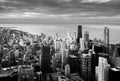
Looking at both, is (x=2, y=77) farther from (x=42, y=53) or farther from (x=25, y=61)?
(x=42, y=53)

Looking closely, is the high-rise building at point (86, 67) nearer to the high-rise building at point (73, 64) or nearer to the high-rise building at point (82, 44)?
the high-rise building at point (73, 64)

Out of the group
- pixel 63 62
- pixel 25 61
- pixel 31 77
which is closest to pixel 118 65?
pixel 63 62

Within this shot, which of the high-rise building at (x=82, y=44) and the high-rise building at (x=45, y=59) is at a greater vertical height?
the high-rise building at (x=82, y=44)

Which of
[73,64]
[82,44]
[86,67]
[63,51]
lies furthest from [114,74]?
[82,44]

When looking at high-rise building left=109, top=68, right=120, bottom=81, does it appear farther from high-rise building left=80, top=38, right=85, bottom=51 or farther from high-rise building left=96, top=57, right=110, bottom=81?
high-rise building left=80, top=38, right=85, bottom=51

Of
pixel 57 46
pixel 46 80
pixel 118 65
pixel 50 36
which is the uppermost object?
pixel 50 36

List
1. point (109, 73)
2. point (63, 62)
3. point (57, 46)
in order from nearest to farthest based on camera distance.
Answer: point (109, 73) → point (63, 62) → point (57, 46)

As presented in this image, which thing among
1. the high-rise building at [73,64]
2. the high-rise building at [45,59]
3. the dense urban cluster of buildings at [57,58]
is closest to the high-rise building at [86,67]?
the dense urban cluster of buildings at [57,58]

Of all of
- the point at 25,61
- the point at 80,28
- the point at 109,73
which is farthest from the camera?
the point at 80,28
